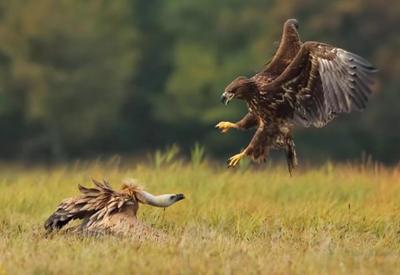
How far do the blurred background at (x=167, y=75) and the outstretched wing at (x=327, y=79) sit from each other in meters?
30.8

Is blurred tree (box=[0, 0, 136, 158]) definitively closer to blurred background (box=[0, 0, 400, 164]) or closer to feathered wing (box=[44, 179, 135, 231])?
blurred background (box=[0, 0, 400, 164])

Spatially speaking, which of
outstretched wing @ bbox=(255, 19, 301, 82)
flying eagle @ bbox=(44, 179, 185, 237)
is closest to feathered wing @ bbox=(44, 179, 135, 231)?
flying eagle @ bbox=(44, 179, 185, 237)

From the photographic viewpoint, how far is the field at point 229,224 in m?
8.16

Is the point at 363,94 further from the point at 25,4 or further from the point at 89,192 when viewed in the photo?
the point at 25,4

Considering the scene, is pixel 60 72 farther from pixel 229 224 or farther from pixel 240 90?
pixel 229 224

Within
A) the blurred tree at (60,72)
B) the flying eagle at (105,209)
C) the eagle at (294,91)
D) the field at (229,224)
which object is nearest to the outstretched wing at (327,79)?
the eagle at (294,91)

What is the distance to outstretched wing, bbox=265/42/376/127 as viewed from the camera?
1085 cm

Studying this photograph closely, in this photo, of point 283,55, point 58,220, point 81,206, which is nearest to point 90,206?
point 81,206

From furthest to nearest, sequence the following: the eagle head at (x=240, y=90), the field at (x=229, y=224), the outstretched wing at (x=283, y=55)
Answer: the outstretched wing at (x=283, y=55), the eagle head at (x=240, y=90), the field at (x=229, y=224)

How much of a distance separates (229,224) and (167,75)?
41718 mm

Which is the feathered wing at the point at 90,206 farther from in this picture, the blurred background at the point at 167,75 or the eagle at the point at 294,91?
the blurred background at the point at 167,75

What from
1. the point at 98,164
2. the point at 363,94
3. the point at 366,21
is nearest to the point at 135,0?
the point at 366,21

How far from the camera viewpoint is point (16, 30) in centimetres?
4697

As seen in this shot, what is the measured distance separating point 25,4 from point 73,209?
125 ft
